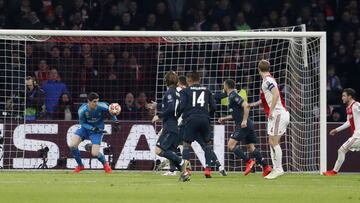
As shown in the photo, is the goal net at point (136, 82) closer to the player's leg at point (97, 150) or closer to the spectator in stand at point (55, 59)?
the spectator in stand at point (55, 59)

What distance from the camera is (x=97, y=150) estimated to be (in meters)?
21.4

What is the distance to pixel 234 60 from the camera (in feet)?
81.1

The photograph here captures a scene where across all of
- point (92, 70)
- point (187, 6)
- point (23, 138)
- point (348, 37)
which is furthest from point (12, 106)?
point (348, 37)

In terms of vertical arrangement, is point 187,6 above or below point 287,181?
above

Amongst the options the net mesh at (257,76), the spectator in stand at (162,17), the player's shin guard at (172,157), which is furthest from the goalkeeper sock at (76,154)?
the spectator in stand at (162,17)

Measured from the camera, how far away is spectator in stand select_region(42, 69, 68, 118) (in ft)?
78.0

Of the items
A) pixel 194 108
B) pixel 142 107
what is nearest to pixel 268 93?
pixel 194 108

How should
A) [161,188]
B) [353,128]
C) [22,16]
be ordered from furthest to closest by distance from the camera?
1. [22,16]
2. [353,128]
3. [161,188]

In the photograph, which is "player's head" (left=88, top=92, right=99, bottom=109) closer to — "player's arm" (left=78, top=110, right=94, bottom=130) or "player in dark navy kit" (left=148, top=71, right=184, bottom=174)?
"player's arm" (left=78, top=110, right=94, bottom=130)

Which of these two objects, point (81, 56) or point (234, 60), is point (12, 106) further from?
point (234, 60)

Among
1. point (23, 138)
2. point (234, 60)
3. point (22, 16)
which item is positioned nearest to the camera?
point (23, 138)

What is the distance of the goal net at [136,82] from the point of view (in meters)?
22.8

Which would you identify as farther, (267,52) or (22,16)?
(22,16)

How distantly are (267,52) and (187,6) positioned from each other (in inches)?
192
